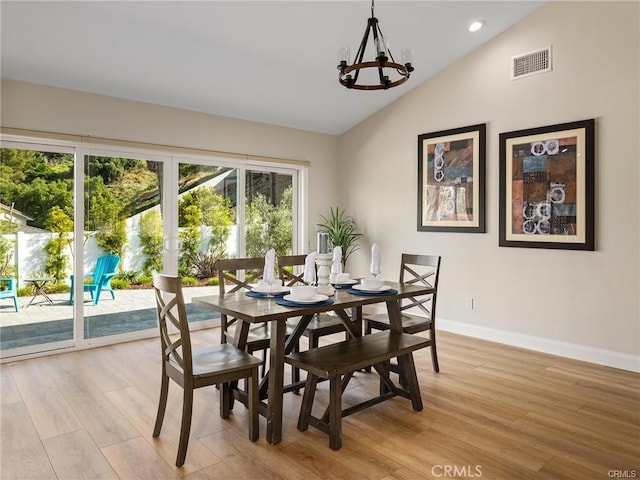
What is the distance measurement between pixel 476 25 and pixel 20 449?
15.4 feet

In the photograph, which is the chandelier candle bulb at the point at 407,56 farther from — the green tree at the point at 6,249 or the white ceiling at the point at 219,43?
the green tree at the point at 6,249

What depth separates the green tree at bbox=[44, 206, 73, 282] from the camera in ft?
13.3

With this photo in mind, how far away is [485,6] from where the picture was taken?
12.9ft

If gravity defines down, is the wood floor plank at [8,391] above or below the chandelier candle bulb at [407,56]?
below

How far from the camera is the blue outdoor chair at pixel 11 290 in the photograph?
3.85m

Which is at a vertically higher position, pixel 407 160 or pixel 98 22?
pixel 98 22

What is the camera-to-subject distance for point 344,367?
7.80ft

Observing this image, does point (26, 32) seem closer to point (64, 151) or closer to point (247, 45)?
point (64, 151)

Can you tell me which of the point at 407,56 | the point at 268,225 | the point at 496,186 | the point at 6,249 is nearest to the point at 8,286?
the point at 6,249

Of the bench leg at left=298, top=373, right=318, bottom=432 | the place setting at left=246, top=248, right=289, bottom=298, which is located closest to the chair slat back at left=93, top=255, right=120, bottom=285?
the place setting at left=246, top=248, right=289, bottom=298

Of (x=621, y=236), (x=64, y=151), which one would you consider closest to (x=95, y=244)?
(x=64, y=151)

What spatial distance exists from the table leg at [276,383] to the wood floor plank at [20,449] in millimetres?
1050

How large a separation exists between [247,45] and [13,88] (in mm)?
1976

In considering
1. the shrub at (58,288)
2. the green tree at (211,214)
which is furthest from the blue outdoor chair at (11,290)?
the green tree at (211,214)
